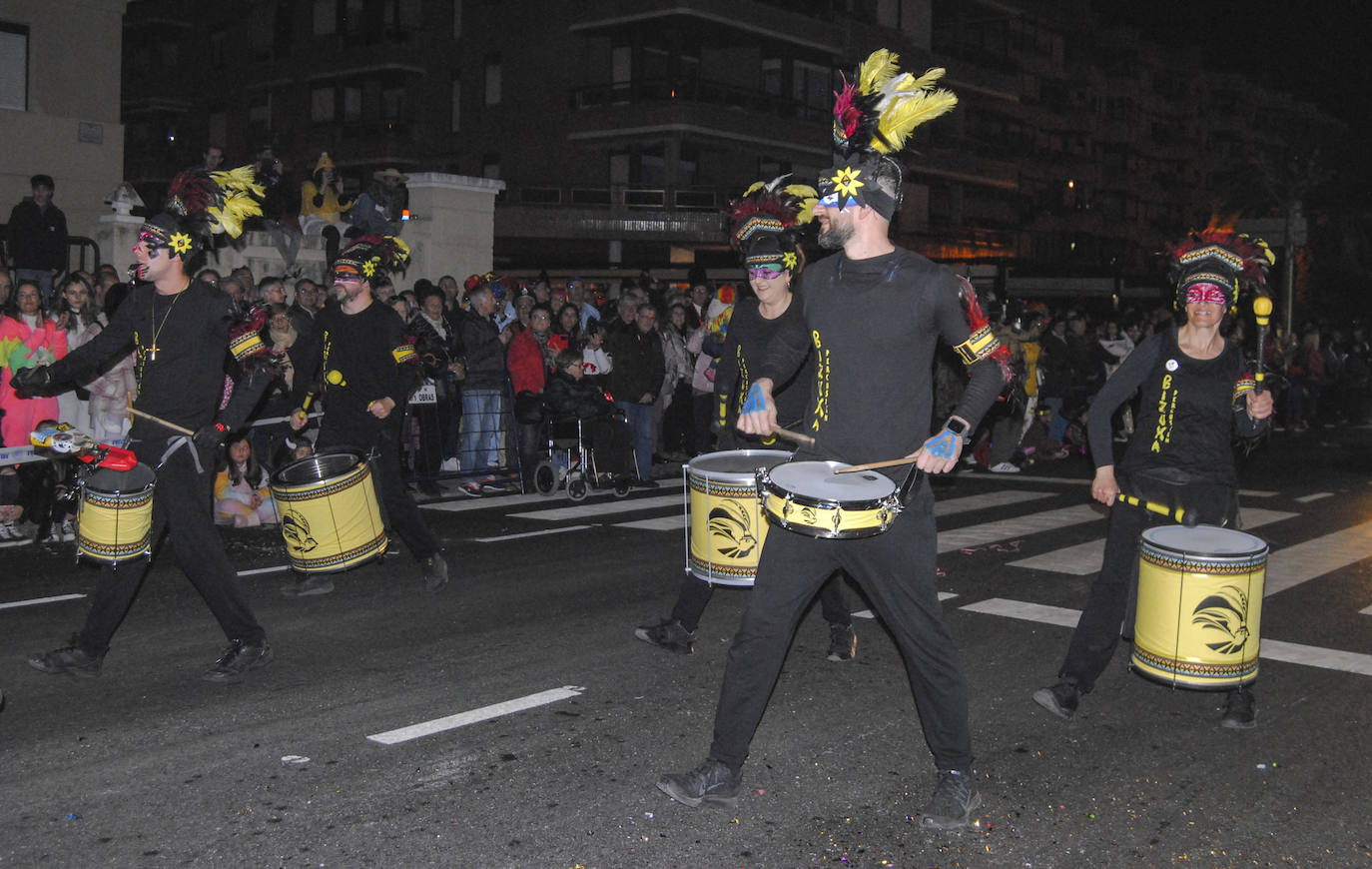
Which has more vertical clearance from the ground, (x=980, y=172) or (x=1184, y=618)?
(x=980, y=172)

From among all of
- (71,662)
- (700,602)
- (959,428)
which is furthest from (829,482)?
(71,662)

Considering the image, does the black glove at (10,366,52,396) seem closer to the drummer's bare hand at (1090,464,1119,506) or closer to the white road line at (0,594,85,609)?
the white road line at (0,594,85,609)

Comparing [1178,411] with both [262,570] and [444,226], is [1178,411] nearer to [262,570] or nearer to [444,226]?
[262,570]

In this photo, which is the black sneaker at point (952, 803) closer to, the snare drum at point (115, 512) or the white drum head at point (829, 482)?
the white drum head at point (829, 482)

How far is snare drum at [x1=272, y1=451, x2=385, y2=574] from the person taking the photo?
754cm

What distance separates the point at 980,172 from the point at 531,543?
50878 mm

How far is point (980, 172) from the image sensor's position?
190ft

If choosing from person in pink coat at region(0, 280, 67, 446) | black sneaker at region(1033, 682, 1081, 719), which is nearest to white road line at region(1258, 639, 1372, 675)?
black sneaker at region(1033, 682, 1081, 719)

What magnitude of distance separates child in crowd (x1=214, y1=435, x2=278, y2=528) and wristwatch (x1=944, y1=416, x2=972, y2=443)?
7.98 meters

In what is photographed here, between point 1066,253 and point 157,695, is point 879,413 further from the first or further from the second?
point 1066,253

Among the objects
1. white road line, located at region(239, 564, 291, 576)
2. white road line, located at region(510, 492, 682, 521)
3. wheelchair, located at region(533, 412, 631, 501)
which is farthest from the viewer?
wheelchair, located at region(533, 412, 631, 501)

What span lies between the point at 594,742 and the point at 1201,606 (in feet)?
8.82

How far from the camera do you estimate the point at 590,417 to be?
539 inches

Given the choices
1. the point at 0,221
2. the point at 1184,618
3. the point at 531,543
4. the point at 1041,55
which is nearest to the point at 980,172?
the point at 1041,55
